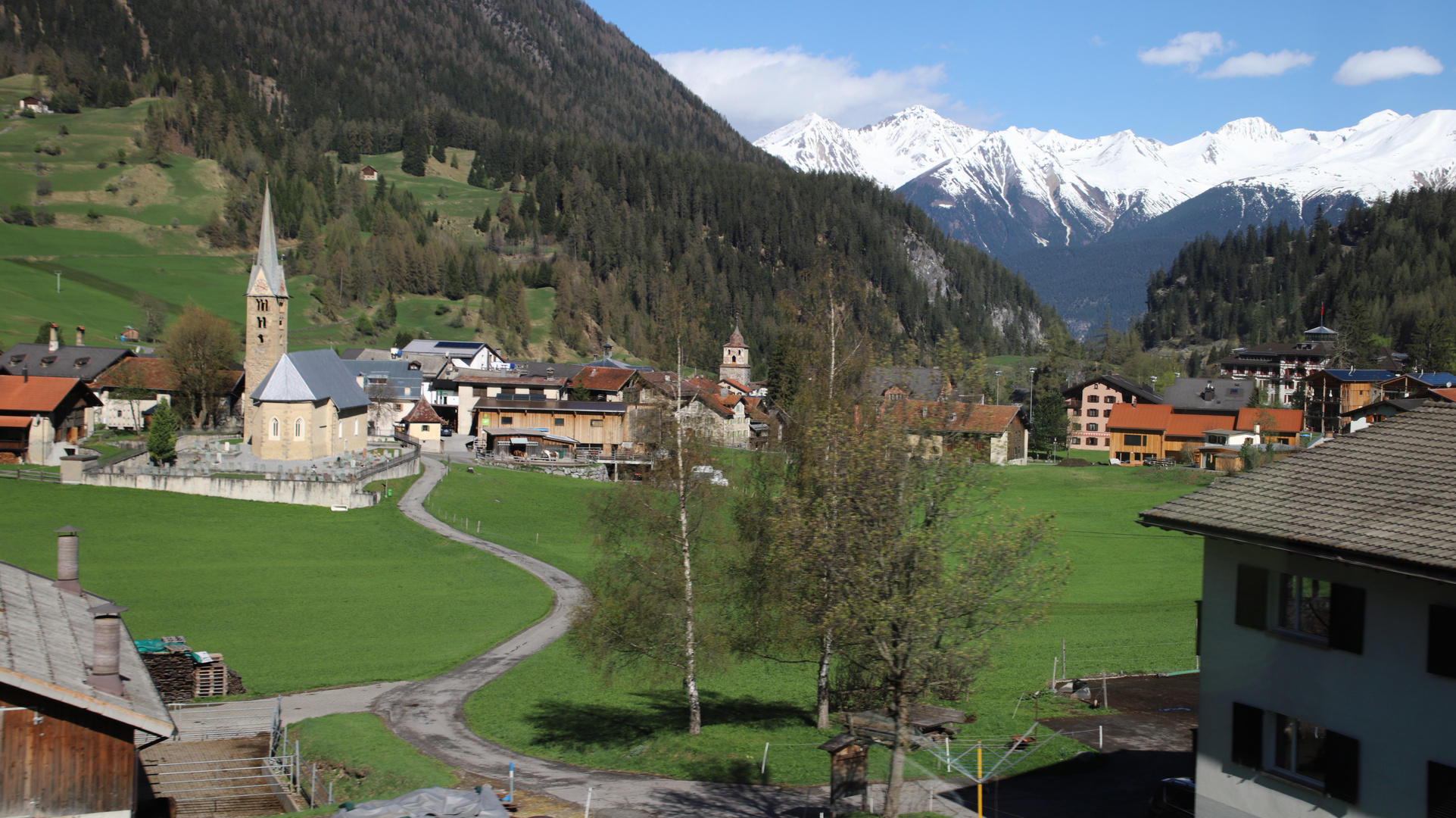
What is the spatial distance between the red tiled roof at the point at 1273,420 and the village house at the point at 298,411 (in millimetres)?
82993

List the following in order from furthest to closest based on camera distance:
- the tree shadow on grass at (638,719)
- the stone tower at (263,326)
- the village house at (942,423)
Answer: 1. the stone tower at (263,326)
2. the tree shadow on grass at (638,719)
3. the village house at (942,423)

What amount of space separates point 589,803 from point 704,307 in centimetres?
1237

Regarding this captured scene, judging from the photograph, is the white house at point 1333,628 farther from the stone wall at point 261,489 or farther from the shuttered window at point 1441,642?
the stone wall at point 261,489

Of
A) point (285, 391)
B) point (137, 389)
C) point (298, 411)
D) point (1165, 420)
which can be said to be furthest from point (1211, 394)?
point (137, 389)

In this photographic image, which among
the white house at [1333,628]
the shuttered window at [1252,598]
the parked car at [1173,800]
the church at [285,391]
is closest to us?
the white house at [1333,628]

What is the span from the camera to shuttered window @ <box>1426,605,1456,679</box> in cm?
1237

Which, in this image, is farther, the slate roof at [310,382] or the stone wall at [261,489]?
the slate roof at [310,382]

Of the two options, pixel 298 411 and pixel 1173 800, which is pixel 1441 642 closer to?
pixel 1173 800

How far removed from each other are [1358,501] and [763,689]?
19.4m

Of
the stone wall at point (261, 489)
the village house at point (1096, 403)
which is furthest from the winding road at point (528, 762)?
the village house at point (1096, 403)

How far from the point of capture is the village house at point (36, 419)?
64.9 meters

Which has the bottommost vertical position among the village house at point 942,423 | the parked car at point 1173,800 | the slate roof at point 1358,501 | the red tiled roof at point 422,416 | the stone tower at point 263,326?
the parked car at point 1173,800

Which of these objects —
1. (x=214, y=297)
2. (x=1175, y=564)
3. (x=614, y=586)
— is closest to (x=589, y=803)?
(x=614, y=586)

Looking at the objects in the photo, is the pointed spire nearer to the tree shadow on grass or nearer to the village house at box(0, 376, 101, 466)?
the village house at box(0, 376, 101, 466)
